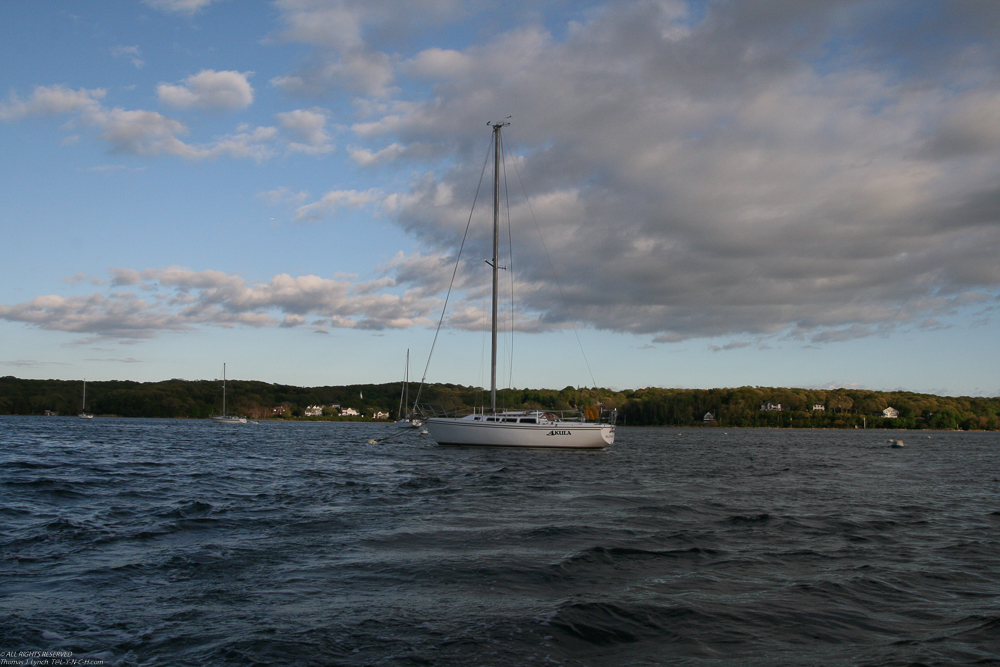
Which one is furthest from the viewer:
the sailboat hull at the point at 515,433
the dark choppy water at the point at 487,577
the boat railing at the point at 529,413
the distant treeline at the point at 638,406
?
the distant treeline at the point at 638,406

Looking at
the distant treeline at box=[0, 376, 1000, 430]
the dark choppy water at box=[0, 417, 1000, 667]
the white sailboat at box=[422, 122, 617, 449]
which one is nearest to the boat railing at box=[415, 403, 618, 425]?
the white sailboat at box=[422, 122, 617, 449]

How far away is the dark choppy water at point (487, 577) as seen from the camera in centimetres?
641

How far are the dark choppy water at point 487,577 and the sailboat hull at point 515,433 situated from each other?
18.5 m

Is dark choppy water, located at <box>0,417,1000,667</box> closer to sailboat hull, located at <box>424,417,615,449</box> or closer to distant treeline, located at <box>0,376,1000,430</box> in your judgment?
sailboat hull, located at <box>424,417,615,449</box>

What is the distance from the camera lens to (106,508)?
15.0 m

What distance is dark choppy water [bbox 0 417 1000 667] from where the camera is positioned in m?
6.41

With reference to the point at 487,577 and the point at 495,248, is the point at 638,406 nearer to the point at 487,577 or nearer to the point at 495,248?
the point at 495,248

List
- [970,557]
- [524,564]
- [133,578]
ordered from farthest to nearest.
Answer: [970,557]
[524,564]
[133,578]

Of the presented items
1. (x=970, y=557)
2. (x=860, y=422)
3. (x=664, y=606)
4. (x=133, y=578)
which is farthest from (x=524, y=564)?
(x=860, y=422)

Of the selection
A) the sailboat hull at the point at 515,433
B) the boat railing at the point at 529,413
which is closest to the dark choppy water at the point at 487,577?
the sailboat hull at the point at 515,433

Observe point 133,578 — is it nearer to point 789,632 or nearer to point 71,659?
point 71,659

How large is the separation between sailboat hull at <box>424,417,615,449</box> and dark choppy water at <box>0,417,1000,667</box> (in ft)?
60.7

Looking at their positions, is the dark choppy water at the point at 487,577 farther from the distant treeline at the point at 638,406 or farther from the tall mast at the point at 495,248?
the distant treeline at the point at 638,406

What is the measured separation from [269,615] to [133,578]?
2.88 m
